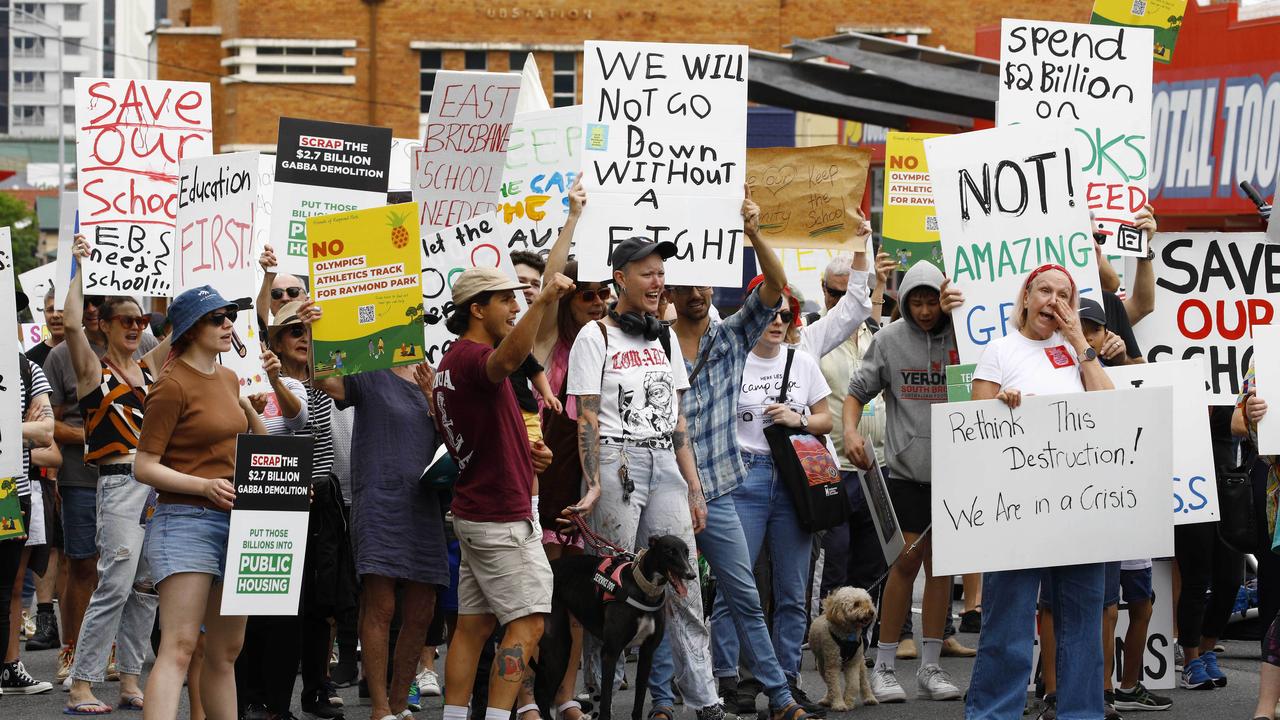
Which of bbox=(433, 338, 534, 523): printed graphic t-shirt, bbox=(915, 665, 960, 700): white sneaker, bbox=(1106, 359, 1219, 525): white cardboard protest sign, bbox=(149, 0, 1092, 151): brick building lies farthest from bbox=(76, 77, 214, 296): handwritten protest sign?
bbox=(149, 0, 1092, 151): brick building

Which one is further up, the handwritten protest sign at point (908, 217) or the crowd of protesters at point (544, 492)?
the handwritten protest sign at point (908, 217)

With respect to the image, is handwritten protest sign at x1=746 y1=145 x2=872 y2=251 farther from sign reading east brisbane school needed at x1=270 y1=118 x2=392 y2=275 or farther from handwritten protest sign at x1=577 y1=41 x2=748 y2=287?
sign reading east brisbane school needed at x1=270 y1=118 x2=392 y2=275

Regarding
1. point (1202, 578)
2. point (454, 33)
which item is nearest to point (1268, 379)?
point (1202, 578)

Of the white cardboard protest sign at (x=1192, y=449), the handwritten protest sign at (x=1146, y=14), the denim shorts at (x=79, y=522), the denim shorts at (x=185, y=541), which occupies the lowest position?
the denim shorts at (x=79, y=522)

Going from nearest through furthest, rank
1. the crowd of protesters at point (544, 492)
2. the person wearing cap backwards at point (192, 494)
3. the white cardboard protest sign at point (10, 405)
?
the person wearing cap backwards at point (192, 494) < the crowd of protesters at point (544, 492) < the white cardboard protest sign at point (10, 405)

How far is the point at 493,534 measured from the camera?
721 centimetres

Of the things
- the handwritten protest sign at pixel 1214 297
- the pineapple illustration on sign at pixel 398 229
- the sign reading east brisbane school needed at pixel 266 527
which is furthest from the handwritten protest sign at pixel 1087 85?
the sign reading east brisbane school needed at pixel 266 527

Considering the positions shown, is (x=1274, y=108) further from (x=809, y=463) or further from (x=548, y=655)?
(x=548, y=655)

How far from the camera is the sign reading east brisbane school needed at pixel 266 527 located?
6.96 metres

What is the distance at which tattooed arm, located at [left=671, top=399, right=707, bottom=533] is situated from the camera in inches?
315

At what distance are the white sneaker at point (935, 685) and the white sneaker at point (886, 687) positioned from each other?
12cm

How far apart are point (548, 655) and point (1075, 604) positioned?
2.22 metres

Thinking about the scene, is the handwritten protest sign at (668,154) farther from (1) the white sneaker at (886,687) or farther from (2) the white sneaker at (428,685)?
(2) the white sneaker at (428,685)

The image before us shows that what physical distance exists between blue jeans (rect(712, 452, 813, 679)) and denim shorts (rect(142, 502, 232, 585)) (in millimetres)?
2588
